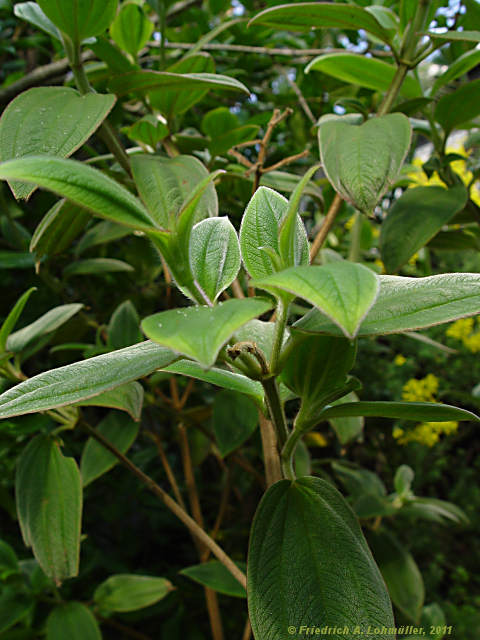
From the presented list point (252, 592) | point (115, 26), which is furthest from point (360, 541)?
point (115, 26)

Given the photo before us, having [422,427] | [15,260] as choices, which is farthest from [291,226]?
[422,427]

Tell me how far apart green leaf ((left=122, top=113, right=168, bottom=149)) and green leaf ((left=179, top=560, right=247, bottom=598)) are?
17.3 inches

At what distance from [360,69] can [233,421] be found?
381 millimetres

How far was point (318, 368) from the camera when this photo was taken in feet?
0.94

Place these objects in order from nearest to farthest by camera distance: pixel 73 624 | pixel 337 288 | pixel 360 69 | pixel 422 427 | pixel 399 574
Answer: pixel 337 288 → pixel 360 69 → pixel 73 624 → pixel 399 574 → pixel 422 427

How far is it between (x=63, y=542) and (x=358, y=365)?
0.82m

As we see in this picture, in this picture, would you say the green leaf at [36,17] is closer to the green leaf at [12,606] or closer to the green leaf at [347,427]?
the green leaf at [347,427]

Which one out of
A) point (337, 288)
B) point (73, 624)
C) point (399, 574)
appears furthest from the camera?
point (399, 574)

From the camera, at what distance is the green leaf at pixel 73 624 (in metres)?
0.58

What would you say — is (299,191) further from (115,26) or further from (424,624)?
(424,624)

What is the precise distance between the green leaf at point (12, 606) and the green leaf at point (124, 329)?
0.37 m

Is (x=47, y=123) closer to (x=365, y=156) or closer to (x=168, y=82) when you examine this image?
(x=168, y=82)

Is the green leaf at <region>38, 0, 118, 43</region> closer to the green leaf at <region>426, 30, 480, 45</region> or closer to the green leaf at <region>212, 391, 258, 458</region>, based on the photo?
the green leaf at <region>426, 30, 480, 45</region>

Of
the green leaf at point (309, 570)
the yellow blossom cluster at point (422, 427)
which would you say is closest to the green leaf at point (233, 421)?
the green leaf at point (309, 570)
